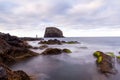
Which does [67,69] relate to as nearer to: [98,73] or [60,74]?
[60,74]

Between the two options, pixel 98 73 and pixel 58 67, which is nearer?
pixel 98 73

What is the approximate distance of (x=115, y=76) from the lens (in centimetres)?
1350

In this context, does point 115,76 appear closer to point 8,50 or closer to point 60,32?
point 8,50

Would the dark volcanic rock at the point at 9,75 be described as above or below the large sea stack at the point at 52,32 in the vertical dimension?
below

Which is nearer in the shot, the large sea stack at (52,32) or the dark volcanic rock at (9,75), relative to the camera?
the dark volcanic rock at (9,75)

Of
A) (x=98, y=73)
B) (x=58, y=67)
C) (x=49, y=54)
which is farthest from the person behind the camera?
(x=49, y=54)

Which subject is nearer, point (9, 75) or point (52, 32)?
point (9, 75)

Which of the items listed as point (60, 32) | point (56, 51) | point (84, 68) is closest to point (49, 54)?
point (56, 51)

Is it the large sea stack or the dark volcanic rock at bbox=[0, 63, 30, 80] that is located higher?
the large sea stack

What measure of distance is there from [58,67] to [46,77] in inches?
116

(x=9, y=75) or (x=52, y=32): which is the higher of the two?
(x=52, y=32)

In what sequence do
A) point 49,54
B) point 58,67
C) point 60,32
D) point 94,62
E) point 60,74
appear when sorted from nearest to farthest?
point 60,74
point 58,67
point 94,62
point 49,54
point 60,32

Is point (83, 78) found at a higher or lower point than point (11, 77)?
lower

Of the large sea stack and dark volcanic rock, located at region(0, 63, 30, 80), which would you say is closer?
dark volcanic rock, located at region(0, 63, 30, 80)
